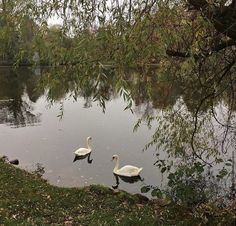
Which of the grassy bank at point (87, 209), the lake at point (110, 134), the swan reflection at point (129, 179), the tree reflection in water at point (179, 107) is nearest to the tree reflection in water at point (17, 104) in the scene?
the lake at point (110, 134)

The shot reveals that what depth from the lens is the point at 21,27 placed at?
567 centimetres

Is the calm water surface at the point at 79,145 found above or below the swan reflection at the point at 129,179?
above

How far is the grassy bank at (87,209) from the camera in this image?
7.66 m

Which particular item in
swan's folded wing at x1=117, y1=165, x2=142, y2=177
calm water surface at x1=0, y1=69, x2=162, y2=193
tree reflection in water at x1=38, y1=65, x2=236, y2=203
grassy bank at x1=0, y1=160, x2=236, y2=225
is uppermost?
tree reflection in water at x1=38, y1=65, x2=236, y2=203

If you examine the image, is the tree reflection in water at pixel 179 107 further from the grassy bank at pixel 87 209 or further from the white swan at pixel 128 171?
the white swan at pixel 128 171

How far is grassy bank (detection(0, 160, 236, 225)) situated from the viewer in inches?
302

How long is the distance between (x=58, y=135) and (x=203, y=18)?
621 inches

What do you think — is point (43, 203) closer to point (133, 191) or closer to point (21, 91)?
point (133, 191)

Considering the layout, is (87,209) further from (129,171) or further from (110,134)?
(110,134)

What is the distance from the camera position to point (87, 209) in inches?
345

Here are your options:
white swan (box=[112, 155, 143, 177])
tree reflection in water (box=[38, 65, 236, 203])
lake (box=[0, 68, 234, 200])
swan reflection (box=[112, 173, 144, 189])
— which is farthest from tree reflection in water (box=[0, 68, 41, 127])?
tree reflection in water (box=[38, 65, 236, 203])

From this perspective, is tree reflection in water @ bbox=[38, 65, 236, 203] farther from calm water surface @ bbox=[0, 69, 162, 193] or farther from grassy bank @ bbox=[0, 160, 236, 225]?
calm water surface @ bbox=[0, 69, 162, 193]

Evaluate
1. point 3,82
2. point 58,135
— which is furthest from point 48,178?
point 3,82

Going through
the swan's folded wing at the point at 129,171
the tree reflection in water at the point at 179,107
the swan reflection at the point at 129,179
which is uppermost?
the tree reflection in water at the point at 179,107
